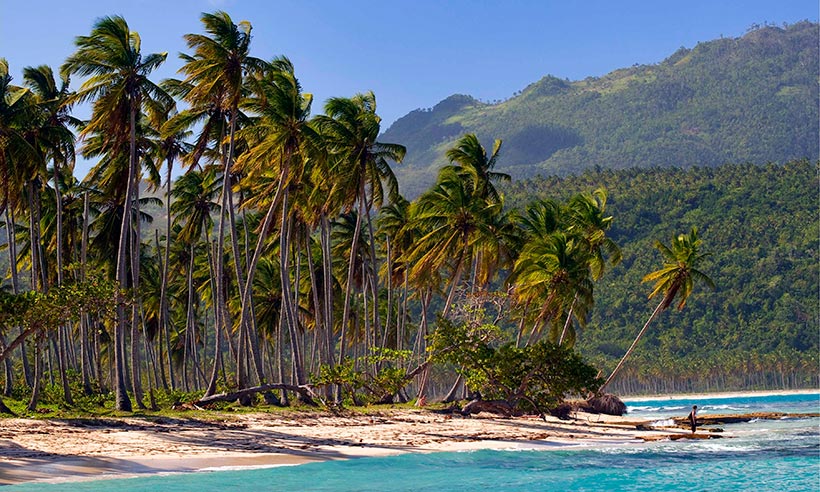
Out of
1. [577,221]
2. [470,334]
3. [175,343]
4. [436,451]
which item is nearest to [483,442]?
[436,451]

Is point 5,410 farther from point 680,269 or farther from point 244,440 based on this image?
point 680,269

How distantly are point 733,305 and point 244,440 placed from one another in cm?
16143

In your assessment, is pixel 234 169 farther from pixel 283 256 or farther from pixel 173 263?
pixel 173 263

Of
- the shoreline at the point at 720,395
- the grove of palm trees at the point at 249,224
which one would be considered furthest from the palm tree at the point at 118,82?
A: the shoreline at the point at 720,395

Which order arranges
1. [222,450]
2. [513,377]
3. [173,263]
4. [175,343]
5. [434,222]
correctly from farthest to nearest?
[175,343] < [173,263] < [434,222] < [513,377] < [222,450]

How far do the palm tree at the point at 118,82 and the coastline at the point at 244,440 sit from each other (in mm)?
5158

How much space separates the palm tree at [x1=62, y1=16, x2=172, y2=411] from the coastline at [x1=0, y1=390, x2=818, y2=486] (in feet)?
16.9

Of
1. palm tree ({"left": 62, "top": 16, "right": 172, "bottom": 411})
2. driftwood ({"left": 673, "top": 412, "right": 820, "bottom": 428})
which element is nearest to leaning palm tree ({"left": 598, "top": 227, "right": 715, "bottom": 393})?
driftwood ({"left": 673, "top": 412, "right": 820, "bottom": 428})

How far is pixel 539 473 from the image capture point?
27.6 metres

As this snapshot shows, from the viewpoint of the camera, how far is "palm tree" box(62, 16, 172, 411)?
3353 centimetres

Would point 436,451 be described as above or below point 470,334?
below

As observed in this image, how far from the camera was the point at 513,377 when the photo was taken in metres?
36.7

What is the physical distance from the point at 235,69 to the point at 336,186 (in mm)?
8334

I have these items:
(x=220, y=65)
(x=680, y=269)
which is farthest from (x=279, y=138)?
(x=680, y=269)
